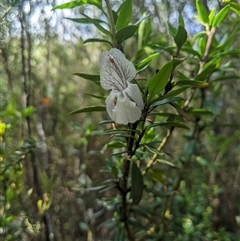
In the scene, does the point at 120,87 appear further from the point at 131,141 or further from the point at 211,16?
the point at 211,16

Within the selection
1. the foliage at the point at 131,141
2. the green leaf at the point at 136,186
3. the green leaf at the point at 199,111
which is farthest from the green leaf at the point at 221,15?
the green leaf at the point at 136,186

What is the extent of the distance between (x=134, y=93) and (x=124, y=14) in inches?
5.4

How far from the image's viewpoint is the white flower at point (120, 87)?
51cm

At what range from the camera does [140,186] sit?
2.04 ft

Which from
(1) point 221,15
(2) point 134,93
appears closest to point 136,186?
(2) point 134,93

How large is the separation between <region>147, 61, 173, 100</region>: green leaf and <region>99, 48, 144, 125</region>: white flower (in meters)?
0.02

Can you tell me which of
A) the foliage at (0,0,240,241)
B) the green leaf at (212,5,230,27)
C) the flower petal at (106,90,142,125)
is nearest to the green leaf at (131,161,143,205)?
the foliage at (0,0,240,241)

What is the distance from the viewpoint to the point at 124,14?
22.5 inches

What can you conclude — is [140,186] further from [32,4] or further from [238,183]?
[238,183]

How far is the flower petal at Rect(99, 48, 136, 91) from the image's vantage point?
1.75 ft

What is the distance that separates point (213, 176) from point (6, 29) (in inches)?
30.8

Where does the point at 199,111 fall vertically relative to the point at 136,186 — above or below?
above

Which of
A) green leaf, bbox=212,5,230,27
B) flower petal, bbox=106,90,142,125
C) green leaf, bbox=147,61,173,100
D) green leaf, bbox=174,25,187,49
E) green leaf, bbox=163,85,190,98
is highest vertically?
green leaf, bbox=212,5,230,27

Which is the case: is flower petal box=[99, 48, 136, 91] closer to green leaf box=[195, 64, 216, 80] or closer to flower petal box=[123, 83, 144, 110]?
flower petal box=[123, 83, 144, 110]
